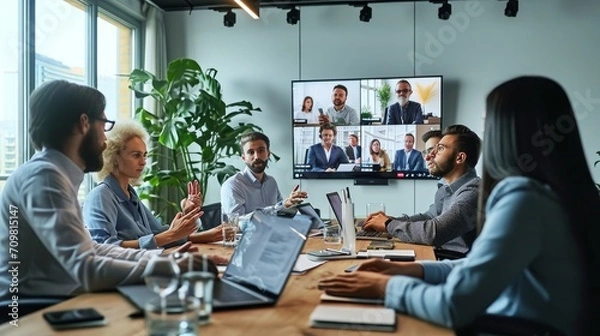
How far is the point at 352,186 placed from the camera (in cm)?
530

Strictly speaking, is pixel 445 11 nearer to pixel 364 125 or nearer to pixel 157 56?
pixel 364 125

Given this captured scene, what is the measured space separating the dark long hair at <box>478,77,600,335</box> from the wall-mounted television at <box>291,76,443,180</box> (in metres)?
3.69

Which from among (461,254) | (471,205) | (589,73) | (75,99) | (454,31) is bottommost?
(461,254)

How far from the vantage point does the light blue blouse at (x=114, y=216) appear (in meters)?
2.31

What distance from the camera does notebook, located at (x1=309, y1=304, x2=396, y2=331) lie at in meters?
1.22

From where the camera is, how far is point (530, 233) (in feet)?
3.82

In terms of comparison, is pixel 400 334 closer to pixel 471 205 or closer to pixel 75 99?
pixel 75 99

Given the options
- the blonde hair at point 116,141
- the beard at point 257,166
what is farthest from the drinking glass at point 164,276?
the beard at point 257,166

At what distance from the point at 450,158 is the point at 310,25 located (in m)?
2.75

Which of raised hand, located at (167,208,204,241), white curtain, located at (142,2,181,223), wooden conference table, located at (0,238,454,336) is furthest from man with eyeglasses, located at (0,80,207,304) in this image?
white curtain, located at (142,2,181,223)

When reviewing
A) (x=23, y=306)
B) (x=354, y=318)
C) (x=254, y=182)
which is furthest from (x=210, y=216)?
(x=354, y=318)

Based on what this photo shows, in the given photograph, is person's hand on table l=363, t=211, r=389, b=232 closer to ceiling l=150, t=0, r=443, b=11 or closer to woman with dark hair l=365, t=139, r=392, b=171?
woman with dark hair l=365, t=139, r=392, b=171

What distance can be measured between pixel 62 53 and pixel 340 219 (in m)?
2.73

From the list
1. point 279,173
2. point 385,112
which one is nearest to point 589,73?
point 385,112
